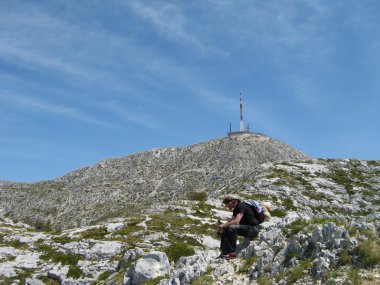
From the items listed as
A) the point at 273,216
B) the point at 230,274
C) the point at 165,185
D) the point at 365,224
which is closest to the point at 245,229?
the point at 230,274

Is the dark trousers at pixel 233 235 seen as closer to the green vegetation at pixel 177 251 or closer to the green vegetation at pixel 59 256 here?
the green vegetation at pixel 177 251

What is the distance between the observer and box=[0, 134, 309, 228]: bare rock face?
91.5 metres

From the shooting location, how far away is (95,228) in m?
36.3

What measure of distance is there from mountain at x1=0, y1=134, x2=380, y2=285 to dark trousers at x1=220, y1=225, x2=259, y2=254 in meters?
0.74

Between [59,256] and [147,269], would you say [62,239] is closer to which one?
[59,256]

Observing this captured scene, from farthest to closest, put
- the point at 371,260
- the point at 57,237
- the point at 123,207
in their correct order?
the point at 123,207, the point at 57,237, the point at 371,260

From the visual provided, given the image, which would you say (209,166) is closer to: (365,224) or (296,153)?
(296,153)

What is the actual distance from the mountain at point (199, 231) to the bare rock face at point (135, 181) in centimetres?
50

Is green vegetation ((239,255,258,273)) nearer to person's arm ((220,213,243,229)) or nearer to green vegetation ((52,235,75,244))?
person's arm ((220,213,243,229))

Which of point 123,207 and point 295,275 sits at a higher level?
point 123,207

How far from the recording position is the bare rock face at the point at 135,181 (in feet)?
300

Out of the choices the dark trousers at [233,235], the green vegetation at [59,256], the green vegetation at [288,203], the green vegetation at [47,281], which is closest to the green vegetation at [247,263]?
the dark trousers at [233,235]

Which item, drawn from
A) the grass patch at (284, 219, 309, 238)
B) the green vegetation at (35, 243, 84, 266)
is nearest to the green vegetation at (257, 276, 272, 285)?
the grass patch at (284, 219, 309, 238)

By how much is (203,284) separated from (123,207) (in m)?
76.0
